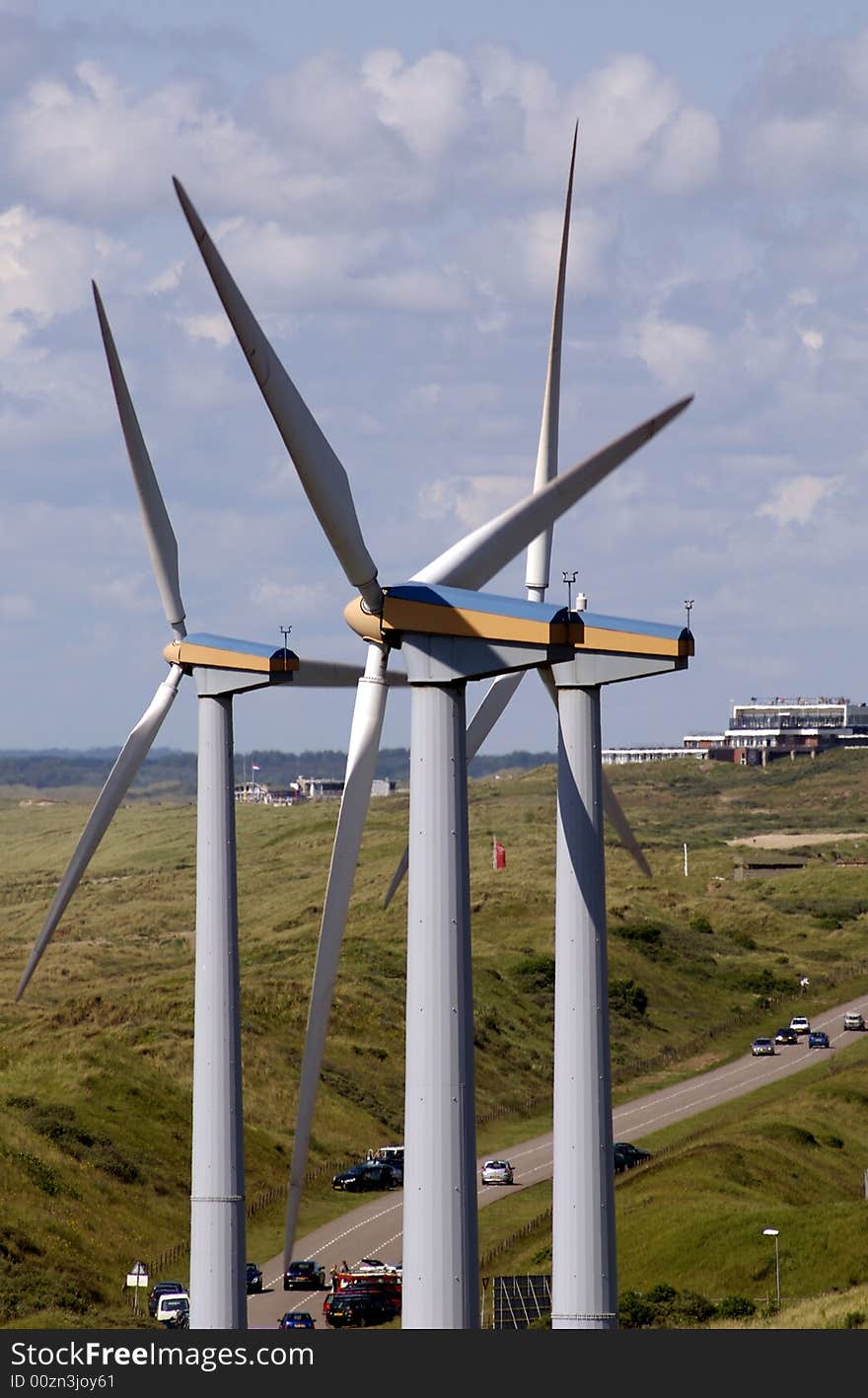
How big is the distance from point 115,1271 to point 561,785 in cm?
5967

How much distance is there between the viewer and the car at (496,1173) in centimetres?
11781

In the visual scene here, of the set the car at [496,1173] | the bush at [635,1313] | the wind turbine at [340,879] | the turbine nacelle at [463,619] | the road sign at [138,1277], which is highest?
the turbine nacelle at [463,619]

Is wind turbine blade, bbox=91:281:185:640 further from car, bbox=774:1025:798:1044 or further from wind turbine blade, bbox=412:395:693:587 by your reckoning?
car, bbox=774:1025:798:1044

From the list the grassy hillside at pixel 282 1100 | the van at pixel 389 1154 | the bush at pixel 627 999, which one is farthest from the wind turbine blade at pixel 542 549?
the bush at pixel 627 999

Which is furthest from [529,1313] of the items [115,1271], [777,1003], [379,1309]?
[777,1003]

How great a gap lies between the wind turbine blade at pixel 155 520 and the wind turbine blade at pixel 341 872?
1480cm

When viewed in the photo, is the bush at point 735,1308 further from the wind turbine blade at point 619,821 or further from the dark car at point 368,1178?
the dark car at point 368,1178

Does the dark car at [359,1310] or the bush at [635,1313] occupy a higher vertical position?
the bush at [635,1313]

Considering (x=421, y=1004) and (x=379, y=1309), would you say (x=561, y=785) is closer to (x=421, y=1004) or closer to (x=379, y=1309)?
(x=421, y=1004)

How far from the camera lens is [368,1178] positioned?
11831 cm

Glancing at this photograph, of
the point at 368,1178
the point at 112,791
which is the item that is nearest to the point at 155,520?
the point at 112,791

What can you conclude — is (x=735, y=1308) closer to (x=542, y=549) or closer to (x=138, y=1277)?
(x=138, y=1277)

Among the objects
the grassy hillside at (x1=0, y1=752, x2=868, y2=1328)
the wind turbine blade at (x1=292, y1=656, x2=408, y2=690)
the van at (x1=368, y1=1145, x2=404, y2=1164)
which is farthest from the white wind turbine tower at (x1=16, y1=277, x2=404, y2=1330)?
the van at (x1=368, y1=1145, x2=404, y2=1164)

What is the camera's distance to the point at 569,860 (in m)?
44.6
